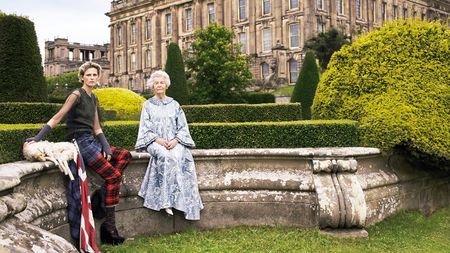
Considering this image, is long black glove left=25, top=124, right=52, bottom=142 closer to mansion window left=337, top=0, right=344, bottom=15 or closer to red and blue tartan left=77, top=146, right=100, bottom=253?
red and blue tartan left=77, top=146, right=100, bottom=253

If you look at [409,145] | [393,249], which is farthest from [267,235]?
[409,145]

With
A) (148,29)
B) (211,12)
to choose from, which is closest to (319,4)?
(211,12)

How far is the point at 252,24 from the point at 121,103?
113 feet

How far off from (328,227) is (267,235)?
75 cm

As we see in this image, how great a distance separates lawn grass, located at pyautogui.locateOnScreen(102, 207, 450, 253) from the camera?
17.5 feet

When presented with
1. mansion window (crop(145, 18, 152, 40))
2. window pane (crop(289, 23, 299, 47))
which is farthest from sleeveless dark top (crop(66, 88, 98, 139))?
mansion window (crop(145, 18, 152, 40))

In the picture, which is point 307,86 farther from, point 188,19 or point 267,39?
point 188,19

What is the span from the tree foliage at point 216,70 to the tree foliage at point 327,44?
5723 mm

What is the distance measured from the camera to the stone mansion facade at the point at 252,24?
43.3m

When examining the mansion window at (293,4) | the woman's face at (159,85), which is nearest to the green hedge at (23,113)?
the woman's face at (159,85)

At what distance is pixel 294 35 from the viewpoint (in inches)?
1732

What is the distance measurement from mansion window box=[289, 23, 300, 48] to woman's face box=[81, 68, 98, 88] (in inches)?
1548

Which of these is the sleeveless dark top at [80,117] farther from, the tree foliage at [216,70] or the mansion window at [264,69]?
the mansion window at [264,69]

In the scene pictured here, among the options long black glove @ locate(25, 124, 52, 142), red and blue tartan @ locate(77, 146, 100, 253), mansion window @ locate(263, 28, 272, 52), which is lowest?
red and blue tartan @ locate(77, 146, 100, 253)
